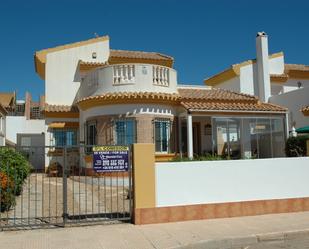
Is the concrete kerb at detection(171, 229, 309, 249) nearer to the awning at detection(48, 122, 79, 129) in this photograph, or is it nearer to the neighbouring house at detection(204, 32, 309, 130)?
the awning at detection(48, 122, 79, 129)

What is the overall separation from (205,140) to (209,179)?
384 inches

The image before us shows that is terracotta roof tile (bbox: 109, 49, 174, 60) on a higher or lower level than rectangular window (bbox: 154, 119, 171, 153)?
higher

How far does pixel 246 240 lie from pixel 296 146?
958cm

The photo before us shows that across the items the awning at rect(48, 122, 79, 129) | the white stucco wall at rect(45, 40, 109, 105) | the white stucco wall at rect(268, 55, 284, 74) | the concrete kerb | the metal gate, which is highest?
the white stucco wall at rect(268, 55, 284, 74)

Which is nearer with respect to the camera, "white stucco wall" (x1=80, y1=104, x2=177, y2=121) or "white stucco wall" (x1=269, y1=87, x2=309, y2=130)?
"white stucco wall" (x1=80, y1=104, x2=177, y2=121)

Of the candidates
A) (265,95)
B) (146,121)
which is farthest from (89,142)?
(265,95)

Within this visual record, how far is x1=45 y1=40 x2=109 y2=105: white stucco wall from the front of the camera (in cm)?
2366

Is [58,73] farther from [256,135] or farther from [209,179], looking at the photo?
[209,179]

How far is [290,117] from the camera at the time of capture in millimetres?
23344

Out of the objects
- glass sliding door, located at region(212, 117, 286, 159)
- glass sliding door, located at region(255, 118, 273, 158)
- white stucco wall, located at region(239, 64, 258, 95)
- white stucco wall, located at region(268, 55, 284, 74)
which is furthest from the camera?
white stucco wall, located at region(268, 55, 284, 74)

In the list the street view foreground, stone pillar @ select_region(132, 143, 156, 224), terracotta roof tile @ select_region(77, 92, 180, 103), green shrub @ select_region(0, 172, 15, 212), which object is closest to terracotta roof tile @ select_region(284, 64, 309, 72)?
terracotta roof tile @ select_region(77, 92, 180, 103)

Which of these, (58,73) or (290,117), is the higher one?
(58,73)

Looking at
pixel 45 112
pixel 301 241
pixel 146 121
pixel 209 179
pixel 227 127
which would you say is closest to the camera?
pixel 301 241

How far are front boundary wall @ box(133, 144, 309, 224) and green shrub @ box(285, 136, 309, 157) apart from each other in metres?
5.34
